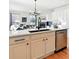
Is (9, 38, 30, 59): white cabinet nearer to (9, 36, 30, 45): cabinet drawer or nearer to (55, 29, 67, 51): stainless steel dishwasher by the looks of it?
(9, 36, 30, 45): cabinet drawer

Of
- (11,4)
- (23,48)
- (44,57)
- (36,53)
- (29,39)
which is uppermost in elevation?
(11,4)

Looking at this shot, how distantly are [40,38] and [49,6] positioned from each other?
278 cm

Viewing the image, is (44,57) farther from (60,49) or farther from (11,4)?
(11,4)

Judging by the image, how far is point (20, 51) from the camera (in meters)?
2.19

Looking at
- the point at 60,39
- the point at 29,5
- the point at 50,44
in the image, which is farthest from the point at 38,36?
the point at 29,5

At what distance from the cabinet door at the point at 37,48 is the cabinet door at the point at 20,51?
176mm

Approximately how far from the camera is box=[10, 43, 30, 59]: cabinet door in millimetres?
2019

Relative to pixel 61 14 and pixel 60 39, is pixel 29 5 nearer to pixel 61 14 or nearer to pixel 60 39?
pixel 61 14

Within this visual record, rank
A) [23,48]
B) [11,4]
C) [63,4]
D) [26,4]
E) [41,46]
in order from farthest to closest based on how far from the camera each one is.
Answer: [63,4], [26,4], [11,4], [41,46], [23,48]

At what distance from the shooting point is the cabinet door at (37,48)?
98.7 inches

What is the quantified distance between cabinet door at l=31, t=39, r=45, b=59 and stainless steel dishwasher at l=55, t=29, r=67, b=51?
88 cm

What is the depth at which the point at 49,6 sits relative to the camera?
201 inches

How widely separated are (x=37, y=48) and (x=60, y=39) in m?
1.41
